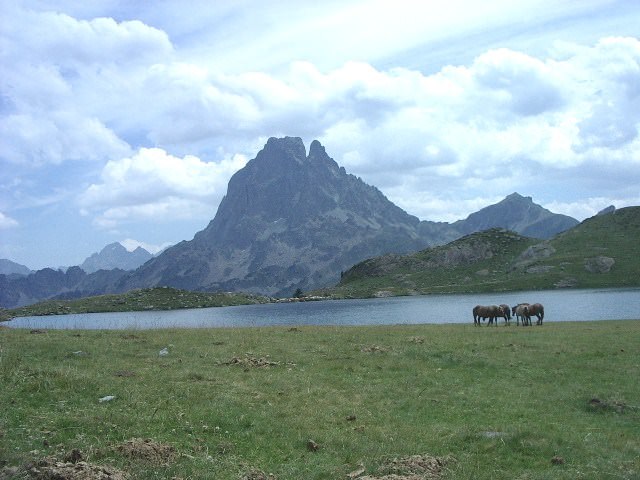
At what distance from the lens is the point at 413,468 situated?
12.1m

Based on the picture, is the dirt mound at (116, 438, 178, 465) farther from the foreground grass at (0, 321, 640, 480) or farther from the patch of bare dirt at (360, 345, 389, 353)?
the patch of bare dirt at (360, 345, 389, 353)

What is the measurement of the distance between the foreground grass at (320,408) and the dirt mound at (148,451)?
232mm

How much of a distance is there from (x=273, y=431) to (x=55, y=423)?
6.32 metres

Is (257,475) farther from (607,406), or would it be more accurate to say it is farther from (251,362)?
(607,406)

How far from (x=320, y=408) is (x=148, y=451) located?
6.95 metres

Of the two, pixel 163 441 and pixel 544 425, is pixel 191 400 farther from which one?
pixel 544 425

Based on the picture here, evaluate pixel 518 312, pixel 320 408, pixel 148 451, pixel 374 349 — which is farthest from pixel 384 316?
pixel 148 451

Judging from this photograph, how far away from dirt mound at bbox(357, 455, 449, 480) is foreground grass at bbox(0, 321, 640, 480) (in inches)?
11.2

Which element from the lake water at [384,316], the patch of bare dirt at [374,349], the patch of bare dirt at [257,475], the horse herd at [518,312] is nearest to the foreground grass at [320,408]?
the patch of bare dirt at [257,475]

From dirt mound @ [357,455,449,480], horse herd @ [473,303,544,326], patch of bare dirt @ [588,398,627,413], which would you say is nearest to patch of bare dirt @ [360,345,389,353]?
patch of bare dirt @ [588,398,627,413]

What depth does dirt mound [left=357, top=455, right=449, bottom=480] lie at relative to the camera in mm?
11375

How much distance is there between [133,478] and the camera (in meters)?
10.7

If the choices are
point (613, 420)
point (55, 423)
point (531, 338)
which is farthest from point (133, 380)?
point (531, 338)

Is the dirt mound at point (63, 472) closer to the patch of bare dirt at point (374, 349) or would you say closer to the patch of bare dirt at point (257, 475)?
the patch of bare dirt at point (257, 475)
